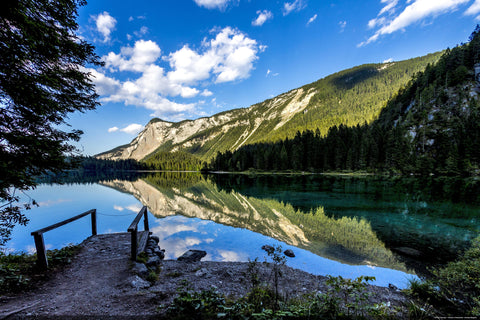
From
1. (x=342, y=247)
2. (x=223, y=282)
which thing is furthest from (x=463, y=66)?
(x=223, y=282)

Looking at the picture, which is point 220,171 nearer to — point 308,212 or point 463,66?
point 308,212

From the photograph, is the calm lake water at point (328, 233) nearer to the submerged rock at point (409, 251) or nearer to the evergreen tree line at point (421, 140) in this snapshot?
the submerged rock at point (409, 251)

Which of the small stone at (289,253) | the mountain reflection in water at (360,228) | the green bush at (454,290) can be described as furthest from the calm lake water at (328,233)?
the green bush at (454,290)

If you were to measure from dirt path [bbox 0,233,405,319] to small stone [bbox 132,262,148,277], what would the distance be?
192 millimetres

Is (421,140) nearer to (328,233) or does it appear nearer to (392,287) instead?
(328,233)

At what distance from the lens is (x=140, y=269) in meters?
8.45

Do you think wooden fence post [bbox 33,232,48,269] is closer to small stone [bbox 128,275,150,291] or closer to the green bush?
small stone [bbox 128,275,150,291]

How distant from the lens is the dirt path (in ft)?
17.0

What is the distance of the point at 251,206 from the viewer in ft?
92.8

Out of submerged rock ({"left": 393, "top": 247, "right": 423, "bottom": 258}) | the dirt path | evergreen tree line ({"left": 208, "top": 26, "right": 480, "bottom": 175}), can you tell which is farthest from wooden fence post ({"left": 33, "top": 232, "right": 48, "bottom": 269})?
evergreen tree line ({"left": 208, "top": 26, "right": 480, "bottom": 175})

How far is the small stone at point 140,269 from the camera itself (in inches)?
322

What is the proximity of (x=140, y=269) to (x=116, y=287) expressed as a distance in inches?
68.9

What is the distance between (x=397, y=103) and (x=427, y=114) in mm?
43969

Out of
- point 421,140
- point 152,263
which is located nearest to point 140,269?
point 152,263
